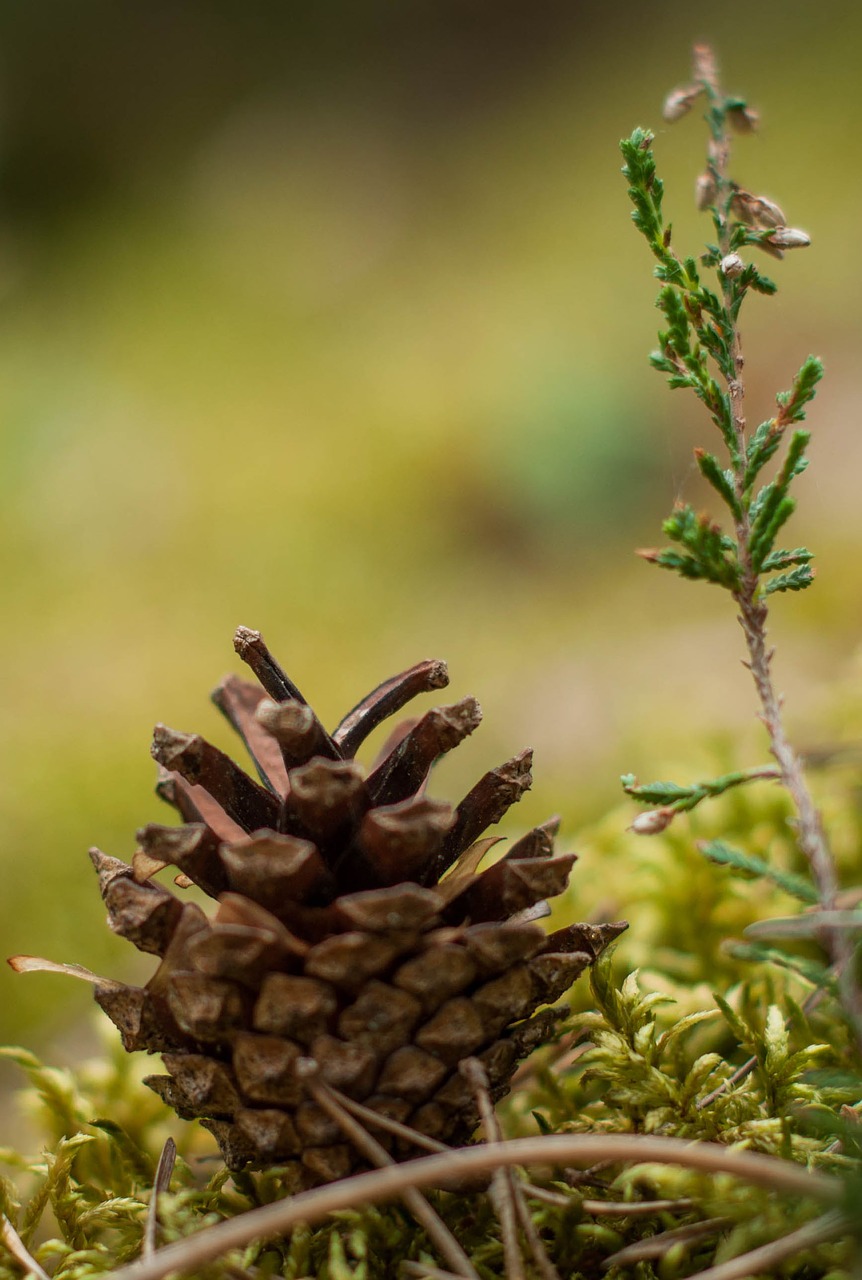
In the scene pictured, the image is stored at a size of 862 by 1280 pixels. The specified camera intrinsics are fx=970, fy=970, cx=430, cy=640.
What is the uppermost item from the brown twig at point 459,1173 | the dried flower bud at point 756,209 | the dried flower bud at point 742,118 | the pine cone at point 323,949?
the dried flower bud at point 742,118

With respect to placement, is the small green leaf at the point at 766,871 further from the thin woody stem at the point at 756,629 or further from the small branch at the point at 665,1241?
the small branch at the point at 665,1241

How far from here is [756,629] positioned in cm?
61

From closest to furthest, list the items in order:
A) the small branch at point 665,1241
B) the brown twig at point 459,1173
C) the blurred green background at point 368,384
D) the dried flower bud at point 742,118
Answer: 1. the brown twig at point 459,1173
2. the small branch at point 665,1241
3. the dried flower bud at point 742,118
4. the blurred green background at point 368,384

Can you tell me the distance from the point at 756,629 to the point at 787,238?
0.27 metres

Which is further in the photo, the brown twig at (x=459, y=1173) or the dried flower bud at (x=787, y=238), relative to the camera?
the dried flower bud at (x=787, y=238)

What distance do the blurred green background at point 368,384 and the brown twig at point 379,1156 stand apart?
1.57 feet

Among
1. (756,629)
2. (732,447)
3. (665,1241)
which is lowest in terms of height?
(665,1241)

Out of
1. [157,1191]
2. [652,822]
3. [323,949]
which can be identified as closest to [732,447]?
[652,822]

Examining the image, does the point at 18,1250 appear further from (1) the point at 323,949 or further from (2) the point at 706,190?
(2) the point at 706,190

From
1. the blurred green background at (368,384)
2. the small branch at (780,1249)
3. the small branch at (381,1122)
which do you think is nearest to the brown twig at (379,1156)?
the small branch at (381,1122)

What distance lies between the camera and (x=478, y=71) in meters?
6.19

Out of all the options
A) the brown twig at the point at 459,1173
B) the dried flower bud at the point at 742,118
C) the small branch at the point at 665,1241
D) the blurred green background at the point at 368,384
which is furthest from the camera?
the blurred green background at the point at 368,384

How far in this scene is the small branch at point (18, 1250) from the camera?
62cm

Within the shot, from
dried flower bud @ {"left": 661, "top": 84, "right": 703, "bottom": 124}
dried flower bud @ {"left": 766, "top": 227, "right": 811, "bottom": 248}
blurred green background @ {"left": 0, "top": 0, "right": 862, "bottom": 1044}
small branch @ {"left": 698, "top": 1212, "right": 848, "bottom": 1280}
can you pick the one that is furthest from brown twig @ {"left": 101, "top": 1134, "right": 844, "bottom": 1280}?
dried flower bud @ {"left": 661, "top": 84, "right": 703, "bottom": 124}
